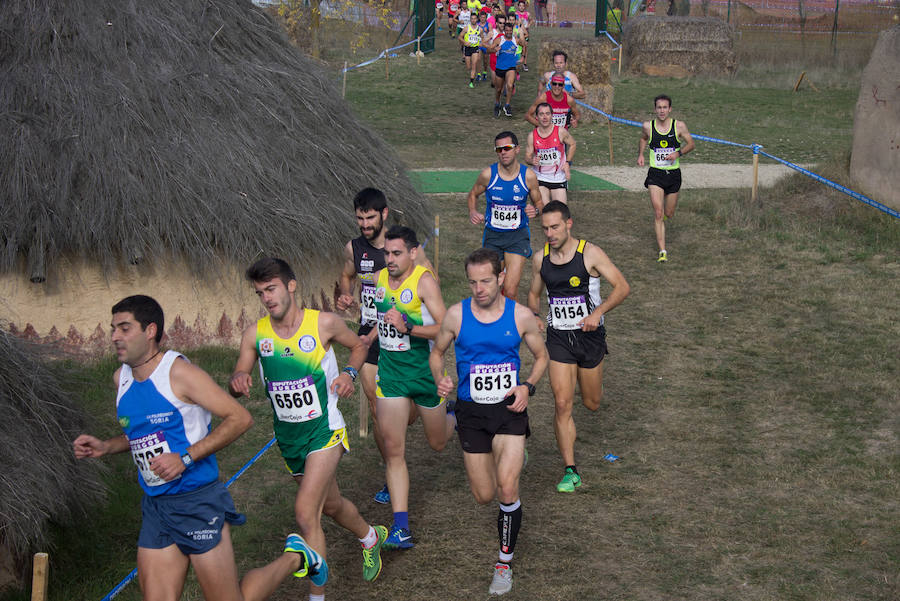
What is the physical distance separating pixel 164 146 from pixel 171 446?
5775 millimetres

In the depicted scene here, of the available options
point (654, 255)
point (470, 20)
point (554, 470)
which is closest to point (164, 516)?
point (554, 470)

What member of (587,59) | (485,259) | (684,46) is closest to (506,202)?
(485,259)

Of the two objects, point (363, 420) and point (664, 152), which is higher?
point (664, 152)

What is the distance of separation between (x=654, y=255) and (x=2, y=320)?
8.17m

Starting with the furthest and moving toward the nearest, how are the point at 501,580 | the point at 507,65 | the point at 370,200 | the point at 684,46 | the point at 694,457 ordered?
1. the point at 684,46
2. the point at 507,65
3. the point at 694,457
4. the point at 370,200
5. the point at 501,580

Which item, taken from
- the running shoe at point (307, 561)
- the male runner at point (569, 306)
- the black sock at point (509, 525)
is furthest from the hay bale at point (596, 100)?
the running shoe at point (307, 561)

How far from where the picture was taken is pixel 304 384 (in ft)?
18.6

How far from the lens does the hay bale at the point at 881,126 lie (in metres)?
13.0

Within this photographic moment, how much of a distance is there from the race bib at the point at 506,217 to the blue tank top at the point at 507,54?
42.4ft

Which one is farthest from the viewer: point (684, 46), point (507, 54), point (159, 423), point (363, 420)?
point (684, 46)

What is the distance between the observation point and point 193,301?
Result: 10023 millimetres

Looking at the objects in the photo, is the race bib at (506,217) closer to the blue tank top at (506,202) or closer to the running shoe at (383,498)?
the blue tank top at (506,202)

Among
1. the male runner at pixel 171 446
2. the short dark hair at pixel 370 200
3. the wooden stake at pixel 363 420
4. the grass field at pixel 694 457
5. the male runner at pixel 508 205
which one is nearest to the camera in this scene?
the male runner at pixel 171 446

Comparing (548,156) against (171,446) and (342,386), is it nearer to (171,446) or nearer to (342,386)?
(342,386)
